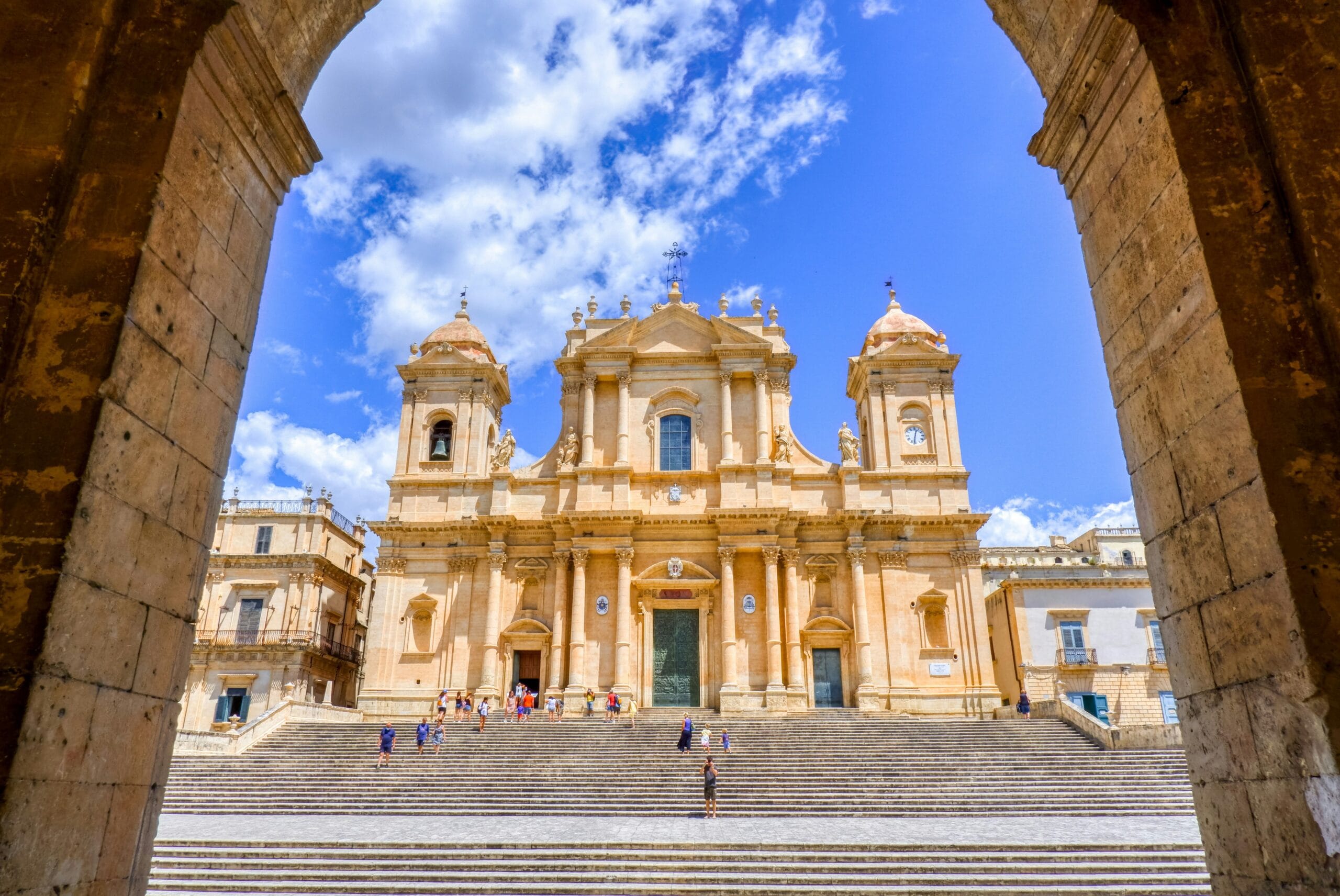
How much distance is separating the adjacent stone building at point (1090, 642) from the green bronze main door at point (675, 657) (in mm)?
11686

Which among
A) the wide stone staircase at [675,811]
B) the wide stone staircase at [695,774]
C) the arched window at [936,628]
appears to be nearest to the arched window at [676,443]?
the wide stone staircase at [675,811]

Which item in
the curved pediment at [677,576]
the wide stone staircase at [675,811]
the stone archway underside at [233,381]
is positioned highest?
the curved pediment at [677,576]

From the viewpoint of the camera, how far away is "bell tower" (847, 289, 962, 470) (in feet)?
97.6

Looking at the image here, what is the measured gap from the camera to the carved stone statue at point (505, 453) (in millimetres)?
29828

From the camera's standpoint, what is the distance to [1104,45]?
197 inches

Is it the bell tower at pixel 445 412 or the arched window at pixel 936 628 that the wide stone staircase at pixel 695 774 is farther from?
the bell tower at pixel 445 412

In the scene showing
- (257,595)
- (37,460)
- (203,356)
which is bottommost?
(37,460)

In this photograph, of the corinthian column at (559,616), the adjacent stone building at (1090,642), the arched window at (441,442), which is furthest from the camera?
the adjacent stone building at (1090,642)

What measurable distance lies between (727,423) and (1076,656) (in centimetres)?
1522

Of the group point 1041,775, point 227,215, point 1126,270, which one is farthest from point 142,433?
point 1041,775

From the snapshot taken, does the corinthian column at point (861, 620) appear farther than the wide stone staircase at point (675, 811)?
Yes

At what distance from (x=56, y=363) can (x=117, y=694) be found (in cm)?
145

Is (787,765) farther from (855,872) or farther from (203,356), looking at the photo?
(203,356)

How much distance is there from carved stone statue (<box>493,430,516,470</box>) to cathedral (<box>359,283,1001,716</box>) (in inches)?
5.6
